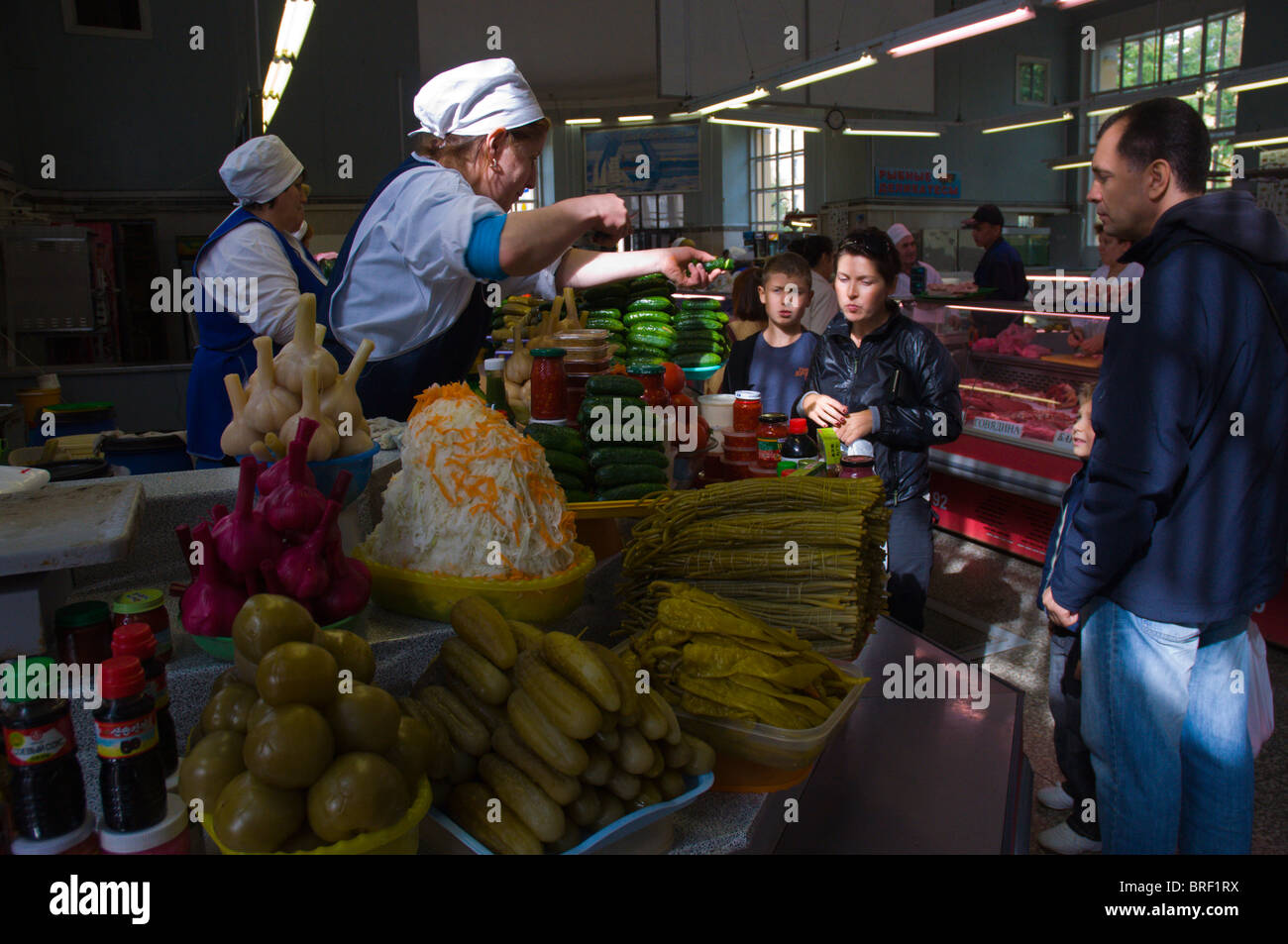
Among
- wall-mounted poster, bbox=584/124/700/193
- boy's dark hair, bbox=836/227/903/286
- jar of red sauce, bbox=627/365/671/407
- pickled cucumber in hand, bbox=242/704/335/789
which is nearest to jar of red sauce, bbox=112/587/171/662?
pickled cucumber in hand, bbox=242/704/335/789

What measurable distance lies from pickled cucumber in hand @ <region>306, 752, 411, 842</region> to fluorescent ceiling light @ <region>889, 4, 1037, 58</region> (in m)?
6.47

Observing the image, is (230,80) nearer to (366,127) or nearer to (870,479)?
(366,127)

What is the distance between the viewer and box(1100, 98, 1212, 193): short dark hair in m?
2.38

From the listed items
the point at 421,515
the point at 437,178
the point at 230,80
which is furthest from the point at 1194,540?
the point at 230,80

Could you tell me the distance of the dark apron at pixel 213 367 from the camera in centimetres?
353

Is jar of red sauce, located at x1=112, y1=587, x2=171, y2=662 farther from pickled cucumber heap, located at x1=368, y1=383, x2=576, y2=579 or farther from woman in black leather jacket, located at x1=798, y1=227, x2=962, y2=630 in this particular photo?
woman in black leather jacket, located at x1=798, y1=227, x2=962, y2=630

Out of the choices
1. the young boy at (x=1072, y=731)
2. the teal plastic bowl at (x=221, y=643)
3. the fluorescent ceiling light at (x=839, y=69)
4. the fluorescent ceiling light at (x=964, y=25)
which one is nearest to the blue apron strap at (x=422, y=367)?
the teal plastic bowl at (x=221, y=643)

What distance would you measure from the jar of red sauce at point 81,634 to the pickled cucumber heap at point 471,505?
1.75 feet

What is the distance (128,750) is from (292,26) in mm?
5555

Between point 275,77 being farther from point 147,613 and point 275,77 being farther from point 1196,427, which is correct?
point 1196,427

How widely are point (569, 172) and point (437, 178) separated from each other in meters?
18.8

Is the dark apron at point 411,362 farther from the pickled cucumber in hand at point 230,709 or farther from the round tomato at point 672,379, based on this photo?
the pickled cucumber in hand at point 230,709

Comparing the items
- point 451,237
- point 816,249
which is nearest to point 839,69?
point 816,249

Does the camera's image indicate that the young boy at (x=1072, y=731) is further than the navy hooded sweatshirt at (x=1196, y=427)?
Yes
